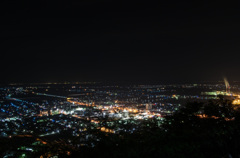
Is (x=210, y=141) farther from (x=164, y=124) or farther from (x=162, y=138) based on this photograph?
(x=164, y=124)

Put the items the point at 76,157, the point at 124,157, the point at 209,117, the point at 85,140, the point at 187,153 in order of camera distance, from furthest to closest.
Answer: the point at 209,117, the point at 85,140, the point at 76,157, the point at 187,153, the point at 124,157

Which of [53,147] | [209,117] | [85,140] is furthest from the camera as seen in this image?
[209,117]

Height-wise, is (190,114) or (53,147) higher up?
(190,114)

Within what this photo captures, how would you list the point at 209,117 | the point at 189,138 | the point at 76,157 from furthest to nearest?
the point at 209,117 < the point at 189,138 < the point at 76,157

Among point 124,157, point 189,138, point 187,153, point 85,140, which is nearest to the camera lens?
point 124,157

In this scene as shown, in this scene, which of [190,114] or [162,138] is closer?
[162,138]

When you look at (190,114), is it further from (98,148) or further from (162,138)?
(98,148)

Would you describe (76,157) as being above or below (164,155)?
below

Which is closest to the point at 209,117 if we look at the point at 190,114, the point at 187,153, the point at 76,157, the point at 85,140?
the point at 190,114

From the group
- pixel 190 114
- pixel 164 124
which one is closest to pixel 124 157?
pixel 164 124
